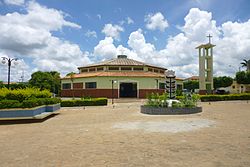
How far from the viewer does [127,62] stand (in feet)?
161

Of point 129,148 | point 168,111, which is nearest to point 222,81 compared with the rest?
point 168,111

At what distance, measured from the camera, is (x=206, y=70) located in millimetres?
46938

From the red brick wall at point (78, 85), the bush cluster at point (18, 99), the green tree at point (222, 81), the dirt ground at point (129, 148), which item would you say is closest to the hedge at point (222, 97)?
the red brick wall at point (78, 85)

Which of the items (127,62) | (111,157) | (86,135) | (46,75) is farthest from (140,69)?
(111,157)

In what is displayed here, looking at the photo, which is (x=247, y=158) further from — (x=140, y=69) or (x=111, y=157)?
(x=140, y=69)

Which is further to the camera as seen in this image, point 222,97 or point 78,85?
point 78,85

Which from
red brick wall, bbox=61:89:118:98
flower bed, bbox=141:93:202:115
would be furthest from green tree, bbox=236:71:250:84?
flower bed, bbox=141:93:202:115

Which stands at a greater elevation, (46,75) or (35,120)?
(46,75)

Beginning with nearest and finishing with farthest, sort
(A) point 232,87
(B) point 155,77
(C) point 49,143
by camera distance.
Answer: (C) point 49,143 → (B) point 155,77 → (A) point 232,87

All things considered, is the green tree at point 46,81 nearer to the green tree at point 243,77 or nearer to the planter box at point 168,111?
the green tree at point 243,77

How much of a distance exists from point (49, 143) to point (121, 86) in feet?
126

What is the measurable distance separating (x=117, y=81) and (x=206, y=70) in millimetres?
17443

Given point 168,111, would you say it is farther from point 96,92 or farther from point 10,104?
point 96,92

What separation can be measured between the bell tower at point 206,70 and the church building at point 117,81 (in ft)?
17.2
